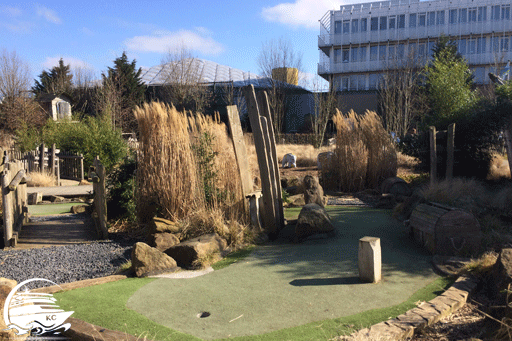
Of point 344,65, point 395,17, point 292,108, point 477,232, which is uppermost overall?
point 395,17

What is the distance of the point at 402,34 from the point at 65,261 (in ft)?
128

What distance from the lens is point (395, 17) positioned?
39500 mm

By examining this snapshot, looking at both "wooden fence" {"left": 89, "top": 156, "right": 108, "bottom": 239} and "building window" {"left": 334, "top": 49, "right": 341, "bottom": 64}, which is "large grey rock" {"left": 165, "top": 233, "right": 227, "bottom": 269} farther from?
"building window" {"left": 334, "top": 49, "right": 341, "bottom": 64}

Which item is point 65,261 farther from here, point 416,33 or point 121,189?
point 416,33

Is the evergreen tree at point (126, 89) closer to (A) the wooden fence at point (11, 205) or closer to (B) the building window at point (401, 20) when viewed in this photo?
(A) the wooden fence at point (11, 205)

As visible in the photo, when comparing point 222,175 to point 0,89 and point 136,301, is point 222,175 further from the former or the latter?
point 0,89

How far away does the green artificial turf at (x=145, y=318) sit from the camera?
3.54 meters

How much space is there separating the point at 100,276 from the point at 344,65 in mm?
38793

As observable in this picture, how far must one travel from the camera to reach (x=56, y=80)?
130ft

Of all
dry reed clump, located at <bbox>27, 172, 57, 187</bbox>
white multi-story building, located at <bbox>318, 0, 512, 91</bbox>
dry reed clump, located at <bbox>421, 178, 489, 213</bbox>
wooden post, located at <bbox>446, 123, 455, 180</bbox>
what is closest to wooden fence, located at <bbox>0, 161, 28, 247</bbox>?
dry reed clump, located at <bbox>421, 178, 489, 213</bbox>

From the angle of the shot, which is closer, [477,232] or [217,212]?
[477,232]

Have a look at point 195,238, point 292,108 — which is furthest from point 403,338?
point 292,108

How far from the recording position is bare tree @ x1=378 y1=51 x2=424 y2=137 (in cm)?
2400

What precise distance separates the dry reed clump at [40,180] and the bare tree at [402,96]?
1646 centimetres
